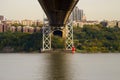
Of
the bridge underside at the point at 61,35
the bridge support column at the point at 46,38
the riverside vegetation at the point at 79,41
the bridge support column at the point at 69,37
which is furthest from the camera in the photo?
the riverside vegetation at the point at 79,41

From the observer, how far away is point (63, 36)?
108 m

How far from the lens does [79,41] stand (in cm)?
11381

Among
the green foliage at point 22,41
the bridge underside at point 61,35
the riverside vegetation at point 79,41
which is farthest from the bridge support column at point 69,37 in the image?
the green foliage at point 22,41

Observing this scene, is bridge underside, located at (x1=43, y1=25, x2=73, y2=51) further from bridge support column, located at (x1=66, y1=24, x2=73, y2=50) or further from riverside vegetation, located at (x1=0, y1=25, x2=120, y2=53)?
riverside vegetation, located at (x1=0, y1=25, x2=120, y2=53)

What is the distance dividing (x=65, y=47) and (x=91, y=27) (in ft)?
79.7

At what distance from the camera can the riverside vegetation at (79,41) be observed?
10822 centimetres

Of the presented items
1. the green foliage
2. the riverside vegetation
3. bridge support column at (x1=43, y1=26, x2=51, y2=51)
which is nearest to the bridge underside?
bridge support column at (x1=43, y1=26, x2=51, y2=51)

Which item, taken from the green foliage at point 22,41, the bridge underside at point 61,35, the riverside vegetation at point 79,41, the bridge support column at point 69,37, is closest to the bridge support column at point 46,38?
the bridge underside at point 61,35

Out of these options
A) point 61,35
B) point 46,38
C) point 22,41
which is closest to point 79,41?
point 61,35

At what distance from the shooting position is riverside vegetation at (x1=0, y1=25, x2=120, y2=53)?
10822 centimetres

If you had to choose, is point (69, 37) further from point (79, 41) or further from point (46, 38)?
point (79, 41)

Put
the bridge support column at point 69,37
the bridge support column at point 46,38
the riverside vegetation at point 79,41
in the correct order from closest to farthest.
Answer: the bridge support column at point 69,37
the bridge support column at point 46,38
the riverside vegetation at point 79,41

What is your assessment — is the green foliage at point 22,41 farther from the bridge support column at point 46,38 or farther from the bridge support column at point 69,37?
the bridge support column at point 69,37

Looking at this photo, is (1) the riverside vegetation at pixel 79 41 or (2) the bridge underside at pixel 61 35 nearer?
(2) the bridge underside at pixel 61 35
